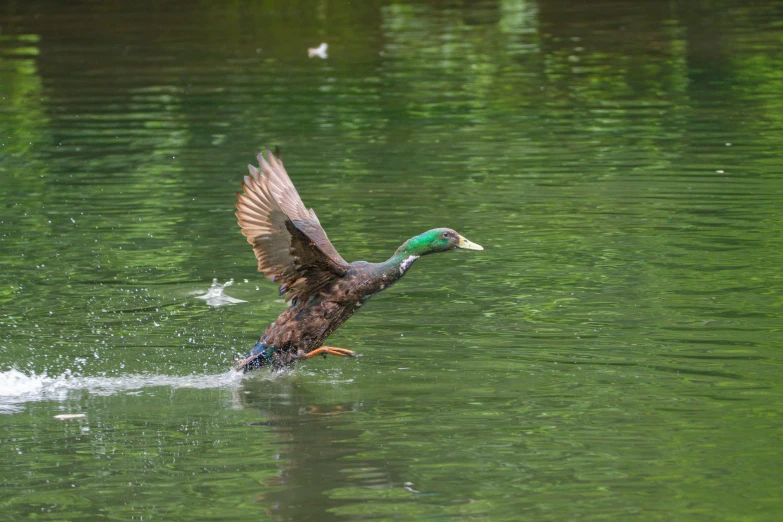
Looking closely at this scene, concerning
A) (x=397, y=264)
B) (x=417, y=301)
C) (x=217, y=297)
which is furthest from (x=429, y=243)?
(x=217, y=297)

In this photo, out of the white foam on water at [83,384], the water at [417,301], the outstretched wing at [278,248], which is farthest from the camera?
the outstretched wing at [278,248]

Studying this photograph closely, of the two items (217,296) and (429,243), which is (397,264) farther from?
(217,296)

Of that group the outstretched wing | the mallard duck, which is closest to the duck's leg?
the mallard duck

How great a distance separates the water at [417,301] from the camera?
615 cm

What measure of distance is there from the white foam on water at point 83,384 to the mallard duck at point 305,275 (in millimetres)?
271

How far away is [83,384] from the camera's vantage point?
309 inches

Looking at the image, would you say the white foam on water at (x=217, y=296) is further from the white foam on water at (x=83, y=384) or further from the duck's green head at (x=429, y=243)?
the duck's green head at (x=429, y=243)

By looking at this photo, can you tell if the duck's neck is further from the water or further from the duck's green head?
the water

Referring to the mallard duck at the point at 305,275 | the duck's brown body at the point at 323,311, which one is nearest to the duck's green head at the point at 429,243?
the mallard duck at the point at 305,275

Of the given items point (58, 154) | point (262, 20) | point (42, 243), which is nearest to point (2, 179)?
point (58, 154)

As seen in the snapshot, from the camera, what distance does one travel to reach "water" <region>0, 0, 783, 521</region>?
242 inches

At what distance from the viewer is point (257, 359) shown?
8102 millimetres

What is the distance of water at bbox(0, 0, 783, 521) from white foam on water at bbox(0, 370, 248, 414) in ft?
0.07

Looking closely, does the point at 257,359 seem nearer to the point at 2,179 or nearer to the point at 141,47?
the point at 2,179
